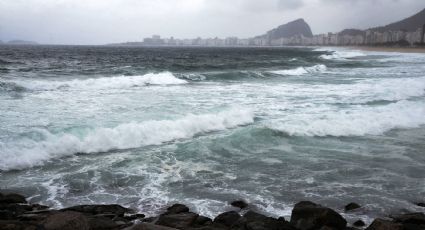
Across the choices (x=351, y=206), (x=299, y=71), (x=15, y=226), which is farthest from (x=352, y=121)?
(x=299, y=71)

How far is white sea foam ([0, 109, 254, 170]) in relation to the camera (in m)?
10.2

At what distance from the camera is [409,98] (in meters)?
20.4

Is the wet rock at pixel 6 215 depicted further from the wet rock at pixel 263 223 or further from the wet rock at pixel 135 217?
the wet rock at pixel 263 223

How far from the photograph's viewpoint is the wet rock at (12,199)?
732 centimetres

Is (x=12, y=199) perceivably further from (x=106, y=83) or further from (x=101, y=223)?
(x=106, y=83)

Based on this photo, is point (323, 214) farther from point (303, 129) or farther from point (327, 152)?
point (303, 129)

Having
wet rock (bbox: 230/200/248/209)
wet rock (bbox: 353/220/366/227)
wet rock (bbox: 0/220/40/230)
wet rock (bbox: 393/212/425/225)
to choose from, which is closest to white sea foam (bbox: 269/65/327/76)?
wet rock (bbox: 230/200/248/209)

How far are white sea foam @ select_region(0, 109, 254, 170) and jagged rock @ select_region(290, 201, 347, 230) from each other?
6409 mm

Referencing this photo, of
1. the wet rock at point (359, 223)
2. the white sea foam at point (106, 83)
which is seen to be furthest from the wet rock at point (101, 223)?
the white sea foam at point (106, 83)

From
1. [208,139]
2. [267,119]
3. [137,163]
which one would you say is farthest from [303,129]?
[137,163]

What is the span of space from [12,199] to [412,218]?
6559mm

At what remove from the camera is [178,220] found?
20.9 ft

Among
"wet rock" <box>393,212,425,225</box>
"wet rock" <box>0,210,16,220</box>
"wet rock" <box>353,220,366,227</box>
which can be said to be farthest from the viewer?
"wet rock" <box>353,220,366,227</box>

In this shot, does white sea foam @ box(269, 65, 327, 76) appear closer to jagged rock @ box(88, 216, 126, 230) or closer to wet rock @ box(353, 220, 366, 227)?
wet rock @ box(353, 220, 366, 227)
